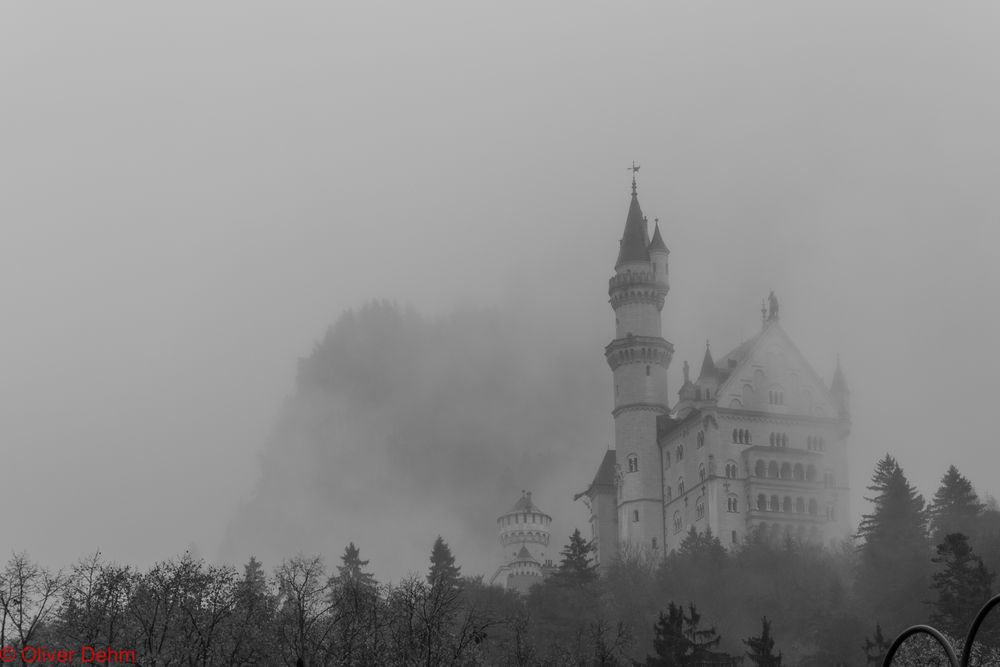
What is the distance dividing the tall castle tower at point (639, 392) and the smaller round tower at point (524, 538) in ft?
89.1

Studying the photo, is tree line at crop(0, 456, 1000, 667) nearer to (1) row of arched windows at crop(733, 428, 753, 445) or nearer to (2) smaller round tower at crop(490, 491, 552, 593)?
(1) row of arched windows at crop(733, 428, 753, 445)

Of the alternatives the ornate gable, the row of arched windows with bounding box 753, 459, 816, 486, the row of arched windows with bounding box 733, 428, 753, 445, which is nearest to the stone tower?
the ornate gable

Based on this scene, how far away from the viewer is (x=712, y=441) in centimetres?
13400

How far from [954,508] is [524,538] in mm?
70352

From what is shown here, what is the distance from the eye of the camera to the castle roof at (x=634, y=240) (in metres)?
150

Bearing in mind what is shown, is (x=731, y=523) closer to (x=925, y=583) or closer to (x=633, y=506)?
(x=633, y=506)

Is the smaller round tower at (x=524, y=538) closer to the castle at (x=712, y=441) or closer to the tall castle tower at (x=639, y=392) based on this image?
the castle at (x=712, y=441)

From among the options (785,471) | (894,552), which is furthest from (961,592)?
(785,471)

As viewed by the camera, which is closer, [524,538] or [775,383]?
[775,383]

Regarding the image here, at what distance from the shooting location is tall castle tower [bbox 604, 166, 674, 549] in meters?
142

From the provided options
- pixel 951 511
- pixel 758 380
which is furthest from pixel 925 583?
pixel 758 380

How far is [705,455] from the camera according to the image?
134m

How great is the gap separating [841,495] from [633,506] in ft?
68.3

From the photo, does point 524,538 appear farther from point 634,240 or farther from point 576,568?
point 576,568
